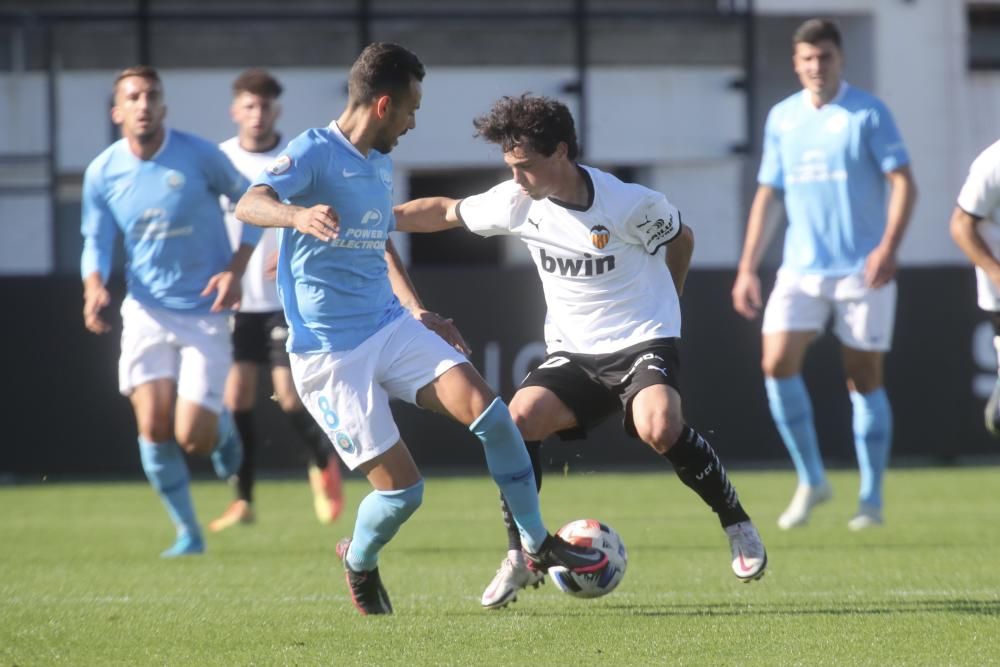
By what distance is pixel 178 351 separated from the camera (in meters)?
8.27

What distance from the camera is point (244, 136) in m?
9.52

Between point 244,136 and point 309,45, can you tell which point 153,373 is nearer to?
point 244,136

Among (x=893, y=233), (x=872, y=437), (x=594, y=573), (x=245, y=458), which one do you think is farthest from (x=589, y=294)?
(x=245, y=458)

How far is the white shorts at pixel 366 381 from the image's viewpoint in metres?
5.78

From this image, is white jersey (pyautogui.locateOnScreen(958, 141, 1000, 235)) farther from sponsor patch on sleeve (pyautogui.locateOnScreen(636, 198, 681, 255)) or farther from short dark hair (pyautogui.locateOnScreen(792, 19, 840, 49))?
short dark hair (pyautogui.locateOnScreen(792, 19, 840, 49))

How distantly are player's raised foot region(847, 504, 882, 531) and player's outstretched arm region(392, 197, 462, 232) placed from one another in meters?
3.35

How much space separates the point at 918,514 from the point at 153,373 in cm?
425

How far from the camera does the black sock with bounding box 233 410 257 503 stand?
31.8 ft

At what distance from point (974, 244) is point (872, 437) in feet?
7.34

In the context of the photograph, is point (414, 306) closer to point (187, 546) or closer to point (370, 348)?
point (370, 348)

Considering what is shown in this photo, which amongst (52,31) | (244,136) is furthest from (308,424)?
(52,31)

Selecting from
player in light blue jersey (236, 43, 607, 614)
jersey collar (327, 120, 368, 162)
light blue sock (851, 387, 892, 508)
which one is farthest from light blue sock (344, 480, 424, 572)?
light blue sock (851, 387, 892, 508)

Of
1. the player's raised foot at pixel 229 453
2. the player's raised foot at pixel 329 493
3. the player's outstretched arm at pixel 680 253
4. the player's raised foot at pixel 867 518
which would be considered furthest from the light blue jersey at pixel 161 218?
the player's raised foot at pixel 867 518

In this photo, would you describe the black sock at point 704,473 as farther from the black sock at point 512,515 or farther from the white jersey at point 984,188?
the white jersey at point 984,188
